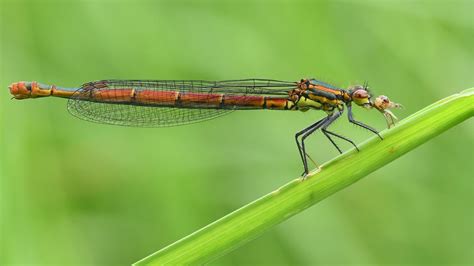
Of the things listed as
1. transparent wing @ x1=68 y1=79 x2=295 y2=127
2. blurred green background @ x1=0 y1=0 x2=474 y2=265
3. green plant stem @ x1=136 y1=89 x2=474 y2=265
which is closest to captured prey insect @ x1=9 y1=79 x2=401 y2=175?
transparent wing @ x1=68 y1=79 x2=295 y2=127

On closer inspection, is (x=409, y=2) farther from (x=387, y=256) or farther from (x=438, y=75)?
(x=387, y=256)

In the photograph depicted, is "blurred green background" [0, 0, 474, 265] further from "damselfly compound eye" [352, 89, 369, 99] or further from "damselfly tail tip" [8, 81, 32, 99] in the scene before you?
"damselfly compound eye" [352, 89, 369, 99]

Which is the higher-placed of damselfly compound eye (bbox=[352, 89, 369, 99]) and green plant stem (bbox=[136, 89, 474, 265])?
damselfly compound eye (bbox=[352, 89, 369, 99])

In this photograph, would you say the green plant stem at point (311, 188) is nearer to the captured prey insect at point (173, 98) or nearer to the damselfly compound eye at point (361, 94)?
the damselfly compound eye at point (361, 94)

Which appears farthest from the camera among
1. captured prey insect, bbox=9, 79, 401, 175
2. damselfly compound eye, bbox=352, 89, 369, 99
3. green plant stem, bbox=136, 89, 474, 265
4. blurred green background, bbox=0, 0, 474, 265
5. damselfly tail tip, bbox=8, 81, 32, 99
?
blurred green background, bbox=0, 0, 474, 265

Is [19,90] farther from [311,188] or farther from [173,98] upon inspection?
[311,188]

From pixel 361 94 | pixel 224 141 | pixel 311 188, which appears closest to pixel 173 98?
pixel 224 141
